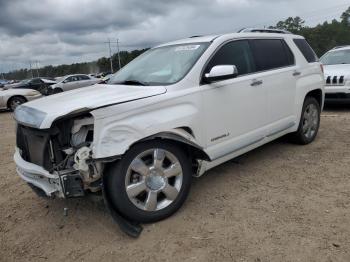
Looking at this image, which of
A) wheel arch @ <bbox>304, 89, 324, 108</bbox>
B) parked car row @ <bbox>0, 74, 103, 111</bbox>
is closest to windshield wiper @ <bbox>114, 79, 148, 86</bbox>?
wheel arch @ <bbox>304, 89, 324, 108</bbox>

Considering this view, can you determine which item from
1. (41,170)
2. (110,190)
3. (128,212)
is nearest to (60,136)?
(41,170)

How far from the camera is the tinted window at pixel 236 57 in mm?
4414

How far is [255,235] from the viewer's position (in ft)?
11.1

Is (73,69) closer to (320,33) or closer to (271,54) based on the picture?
(320,33)

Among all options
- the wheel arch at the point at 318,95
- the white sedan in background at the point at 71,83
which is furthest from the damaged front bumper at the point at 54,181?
the white sedan in background at the point at 71,83

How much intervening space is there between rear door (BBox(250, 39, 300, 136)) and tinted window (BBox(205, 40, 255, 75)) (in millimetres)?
135

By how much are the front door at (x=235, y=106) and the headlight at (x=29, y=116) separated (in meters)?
1.68

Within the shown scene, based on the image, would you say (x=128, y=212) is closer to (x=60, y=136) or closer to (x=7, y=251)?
(x=60, y=136)

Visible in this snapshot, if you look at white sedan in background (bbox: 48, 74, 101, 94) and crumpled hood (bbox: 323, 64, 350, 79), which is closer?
crumpled hood (bbox: 323, 64, 350, 79)

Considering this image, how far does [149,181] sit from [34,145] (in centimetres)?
116

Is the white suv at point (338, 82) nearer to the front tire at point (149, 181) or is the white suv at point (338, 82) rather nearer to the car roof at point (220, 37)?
the car roof at point (220, 37)

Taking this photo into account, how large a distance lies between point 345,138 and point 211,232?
3.92 m

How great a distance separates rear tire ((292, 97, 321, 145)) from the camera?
Answer: 587cm

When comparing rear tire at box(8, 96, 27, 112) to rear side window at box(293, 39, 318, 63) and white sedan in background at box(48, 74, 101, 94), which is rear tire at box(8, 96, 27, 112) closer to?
white sedan in background at box(48, 74, 101, 94)
